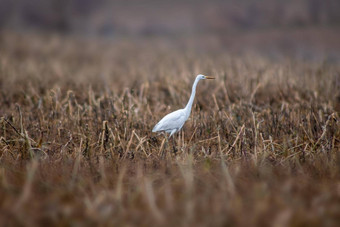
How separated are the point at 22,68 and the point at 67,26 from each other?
75.3ft

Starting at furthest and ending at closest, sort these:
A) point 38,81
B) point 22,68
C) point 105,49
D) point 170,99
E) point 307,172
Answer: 1. point 105,49
2. point 22,68
3. point 38,81
4. point 170,99
5. point 307,172

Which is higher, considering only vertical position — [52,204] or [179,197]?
[52,204]

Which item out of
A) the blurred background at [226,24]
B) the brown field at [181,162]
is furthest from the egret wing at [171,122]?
the blurred background at [226,24]

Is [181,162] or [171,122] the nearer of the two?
[181,162]

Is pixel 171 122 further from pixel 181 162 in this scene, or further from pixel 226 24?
pixel 226 24

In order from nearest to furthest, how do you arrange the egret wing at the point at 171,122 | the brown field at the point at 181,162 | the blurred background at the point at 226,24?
the brown field at the point at 181,162 < the egret wing at the point at 171,122 < the blurred background at the point at 226,24

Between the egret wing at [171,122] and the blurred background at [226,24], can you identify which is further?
the blurred background at [226,24]

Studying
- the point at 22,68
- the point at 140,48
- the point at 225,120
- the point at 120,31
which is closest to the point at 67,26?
the point at 120,31

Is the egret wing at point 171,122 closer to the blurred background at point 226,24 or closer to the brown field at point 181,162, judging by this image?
the brown field at point 181,162

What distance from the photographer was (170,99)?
6.42 metres

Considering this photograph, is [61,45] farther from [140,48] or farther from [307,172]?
[307,172]

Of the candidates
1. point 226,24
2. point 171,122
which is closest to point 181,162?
point 171,122

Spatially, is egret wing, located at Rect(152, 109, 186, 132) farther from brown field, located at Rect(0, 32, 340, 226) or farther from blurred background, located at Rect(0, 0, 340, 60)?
blurred background, located at Rect(0, 0, 340, 60)

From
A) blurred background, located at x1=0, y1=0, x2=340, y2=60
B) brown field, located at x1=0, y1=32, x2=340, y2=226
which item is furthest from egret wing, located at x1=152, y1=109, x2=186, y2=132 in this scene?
blurred background, located at x1=0, y1=0, x2=340, y2=60
